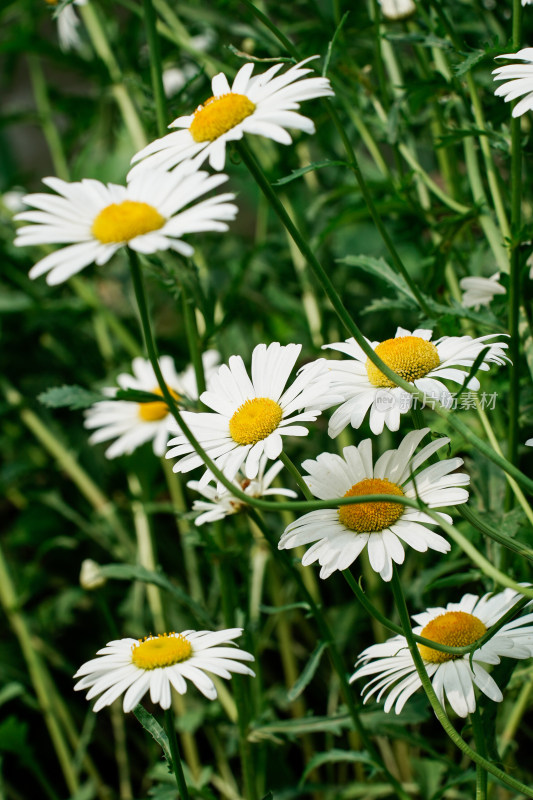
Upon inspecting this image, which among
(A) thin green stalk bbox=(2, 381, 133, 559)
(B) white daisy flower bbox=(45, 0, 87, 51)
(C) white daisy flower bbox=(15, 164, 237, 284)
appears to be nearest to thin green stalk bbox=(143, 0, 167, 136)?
(C) white daisy flower bbox=(15, 164, 237, 284)

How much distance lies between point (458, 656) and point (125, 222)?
418 mm

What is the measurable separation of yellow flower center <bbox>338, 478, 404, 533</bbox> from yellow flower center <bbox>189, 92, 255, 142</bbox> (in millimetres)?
292

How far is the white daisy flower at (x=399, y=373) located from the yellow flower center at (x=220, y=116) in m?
0.19

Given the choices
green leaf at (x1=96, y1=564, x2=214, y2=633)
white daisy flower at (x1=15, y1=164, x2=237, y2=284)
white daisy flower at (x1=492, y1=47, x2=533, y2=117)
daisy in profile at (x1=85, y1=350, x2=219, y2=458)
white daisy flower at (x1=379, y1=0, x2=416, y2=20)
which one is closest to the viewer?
white daisy flower at (x1=15, y1=164, x2=237, y2=284)

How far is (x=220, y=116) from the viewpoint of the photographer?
57 cm

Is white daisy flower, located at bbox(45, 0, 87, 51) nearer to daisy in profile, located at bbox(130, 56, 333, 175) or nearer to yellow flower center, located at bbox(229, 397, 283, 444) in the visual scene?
daisy in profile, located at bbox(130, 56, 333, 175)

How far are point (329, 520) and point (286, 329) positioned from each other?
1236mm

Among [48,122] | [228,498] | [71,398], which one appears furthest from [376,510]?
[48,122]

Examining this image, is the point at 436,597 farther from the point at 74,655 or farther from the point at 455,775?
the point at 74,655

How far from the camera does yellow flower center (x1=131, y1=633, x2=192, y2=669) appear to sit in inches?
23.4

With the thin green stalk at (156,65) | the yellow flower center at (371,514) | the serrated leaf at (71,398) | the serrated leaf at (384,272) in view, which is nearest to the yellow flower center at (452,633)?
the yellow flower center at (371,514)

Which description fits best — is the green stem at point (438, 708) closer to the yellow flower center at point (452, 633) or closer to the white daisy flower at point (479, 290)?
the yellow flower center at point (452, 633)

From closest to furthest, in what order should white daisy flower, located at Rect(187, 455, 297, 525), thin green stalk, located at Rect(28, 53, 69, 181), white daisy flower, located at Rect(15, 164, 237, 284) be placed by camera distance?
white daisy flower, located at Rect(15, 164, 237, 284)
white daisy flower, located at Rect(187, 455, 297, 525)
thin green stalk, located at Rect(28, 53, 69, 181)

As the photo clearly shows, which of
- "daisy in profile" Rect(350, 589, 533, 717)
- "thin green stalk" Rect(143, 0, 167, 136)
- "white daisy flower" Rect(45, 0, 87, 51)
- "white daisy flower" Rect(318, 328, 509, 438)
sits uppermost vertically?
"white daisy flower" Rect(45, 0, 87, 51)
